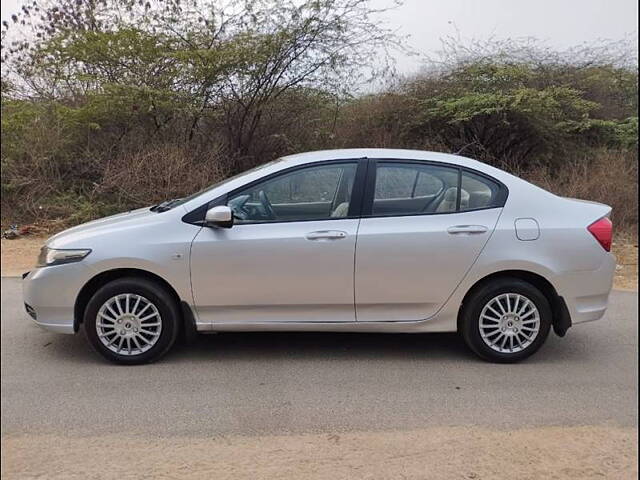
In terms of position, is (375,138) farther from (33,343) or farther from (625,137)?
(33,343)

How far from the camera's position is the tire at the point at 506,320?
13.6ft

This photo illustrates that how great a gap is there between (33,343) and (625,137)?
11.3 metres

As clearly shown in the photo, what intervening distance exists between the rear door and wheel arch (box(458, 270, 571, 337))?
18 cm

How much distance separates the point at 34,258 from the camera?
7.91 metres

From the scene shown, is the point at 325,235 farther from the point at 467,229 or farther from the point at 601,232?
the point at 601,232

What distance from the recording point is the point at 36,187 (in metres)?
10.7

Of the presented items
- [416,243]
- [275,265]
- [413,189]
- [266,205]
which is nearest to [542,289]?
[416,243]

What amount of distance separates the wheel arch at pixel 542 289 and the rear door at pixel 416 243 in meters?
0.18

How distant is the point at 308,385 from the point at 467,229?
1.64 metres

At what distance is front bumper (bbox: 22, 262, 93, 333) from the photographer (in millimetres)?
4039

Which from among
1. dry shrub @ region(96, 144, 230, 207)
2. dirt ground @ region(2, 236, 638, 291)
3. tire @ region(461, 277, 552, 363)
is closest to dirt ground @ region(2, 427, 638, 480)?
tire @ region(461, 277, 552, 363)

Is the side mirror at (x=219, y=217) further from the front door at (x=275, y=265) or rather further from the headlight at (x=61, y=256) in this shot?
the headlight at (x=61, y=256)

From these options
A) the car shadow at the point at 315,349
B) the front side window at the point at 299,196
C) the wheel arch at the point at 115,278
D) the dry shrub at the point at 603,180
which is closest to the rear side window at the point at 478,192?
the front side window at the point at 299,196

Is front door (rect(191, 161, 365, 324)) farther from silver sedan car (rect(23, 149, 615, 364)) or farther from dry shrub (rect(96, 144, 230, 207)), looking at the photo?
dry shrub (rect(96, 144, 230, 207))
